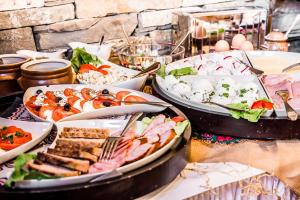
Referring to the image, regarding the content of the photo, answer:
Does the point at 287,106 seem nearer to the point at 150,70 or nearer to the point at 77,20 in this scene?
the point at 150,70

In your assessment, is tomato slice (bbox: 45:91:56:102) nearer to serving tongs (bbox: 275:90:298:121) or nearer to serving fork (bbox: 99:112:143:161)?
serving fork (bbox: 99:112:143:161)

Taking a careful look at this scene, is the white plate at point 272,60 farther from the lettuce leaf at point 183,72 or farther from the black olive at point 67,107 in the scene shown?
the black olive at point 67,107

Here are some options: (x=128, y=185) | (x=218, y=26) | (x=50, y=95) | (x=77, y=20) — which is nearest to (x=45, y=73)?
(x=50, y=95)

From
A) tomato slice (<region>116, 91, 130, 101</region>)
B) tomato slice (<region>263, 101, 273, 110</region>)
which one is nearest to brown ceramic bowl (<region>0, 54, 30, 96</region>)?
tomato slice (<region>116, 91, 130, 101</region>)

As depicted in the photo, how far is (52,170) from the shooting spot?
814mm

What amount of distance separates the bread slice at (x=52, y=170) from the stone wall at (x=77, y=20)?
138cm

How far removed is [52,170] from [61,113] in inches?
14.0

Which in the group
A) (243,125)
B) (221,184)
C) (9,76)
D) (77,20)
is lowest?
(221,184)

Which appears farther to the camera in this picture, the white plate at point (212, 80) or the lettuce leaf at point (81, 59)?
the lettuce leaf at point (81, 59)

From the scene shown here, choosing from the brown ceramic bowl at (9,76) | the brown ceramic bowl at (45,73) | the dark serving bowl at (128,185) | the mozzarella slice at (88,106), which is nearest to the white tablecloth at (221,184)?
the dark serving bowl at (128,185)

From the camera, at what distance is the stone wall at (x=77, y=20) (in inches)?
79.5

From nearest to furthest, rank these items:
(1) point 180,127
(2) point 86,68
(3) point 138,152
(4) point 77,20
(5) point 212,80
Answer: (3) point 138,152 < (1) point 180,127 < (5) point 212,80 < (2) point 86,68 < (4) point 77,20

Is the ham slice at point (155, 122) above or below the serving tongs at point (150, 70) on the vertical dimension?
below

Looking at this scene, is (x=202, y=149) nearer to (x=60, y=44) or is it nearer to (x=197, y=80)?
(x=197, y=80)
